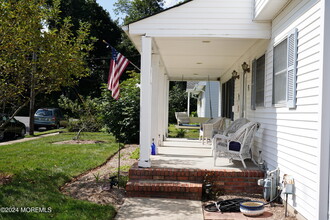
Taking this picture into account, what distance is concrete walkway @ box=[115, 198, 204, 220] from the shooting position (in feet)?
15.8

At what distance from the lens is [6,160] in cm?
829

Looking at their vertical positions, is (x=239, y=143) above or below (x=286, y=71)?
below

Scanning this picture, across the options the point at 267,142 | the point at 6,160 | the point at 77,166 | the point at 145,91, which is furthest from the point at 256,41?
the point at 6,160

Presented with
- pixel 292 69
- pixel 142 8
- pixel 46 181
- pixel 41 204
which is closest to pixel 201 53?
pixel 292 69

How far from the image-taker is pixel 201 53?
9266mm

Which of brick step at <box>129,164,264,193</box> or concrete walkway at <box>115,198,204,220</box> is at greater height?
brick step at <box>129,164,264,193</box>

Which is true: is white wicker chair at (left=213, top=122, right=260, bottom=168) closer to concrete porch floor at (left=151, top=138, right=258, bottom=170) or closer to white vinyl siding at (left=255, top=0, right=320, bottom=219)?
concrete porch floor at (left=151, top=138, right=258, bottom=170)

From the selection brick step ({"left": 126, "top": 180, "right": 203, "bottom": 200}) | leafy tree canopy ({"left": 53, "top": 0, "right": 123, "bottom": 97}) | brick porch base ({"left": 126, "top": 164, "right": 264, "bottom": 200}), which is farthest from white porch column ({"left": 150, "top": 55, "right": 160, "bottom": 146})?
leafy tree canopy ({"left": 53, "top": 0, "right": 123, "bottom": 97})

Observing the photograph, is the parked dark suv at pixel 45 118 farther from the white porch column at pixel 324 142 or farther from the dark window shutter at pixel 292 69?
the white porch column at pixel 324 142

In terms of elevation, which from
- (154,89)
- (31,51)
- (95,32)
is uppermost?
(95,32)

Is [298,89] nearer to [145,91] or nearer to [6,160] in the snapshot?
[145,91]

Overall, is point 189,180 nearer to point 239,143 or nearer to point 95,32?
point 239,143

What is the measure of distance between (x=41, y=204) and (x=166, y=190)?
198cm

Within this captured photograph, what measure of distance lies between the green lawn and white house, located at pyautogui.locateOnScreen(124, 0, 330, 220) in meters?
1.66
